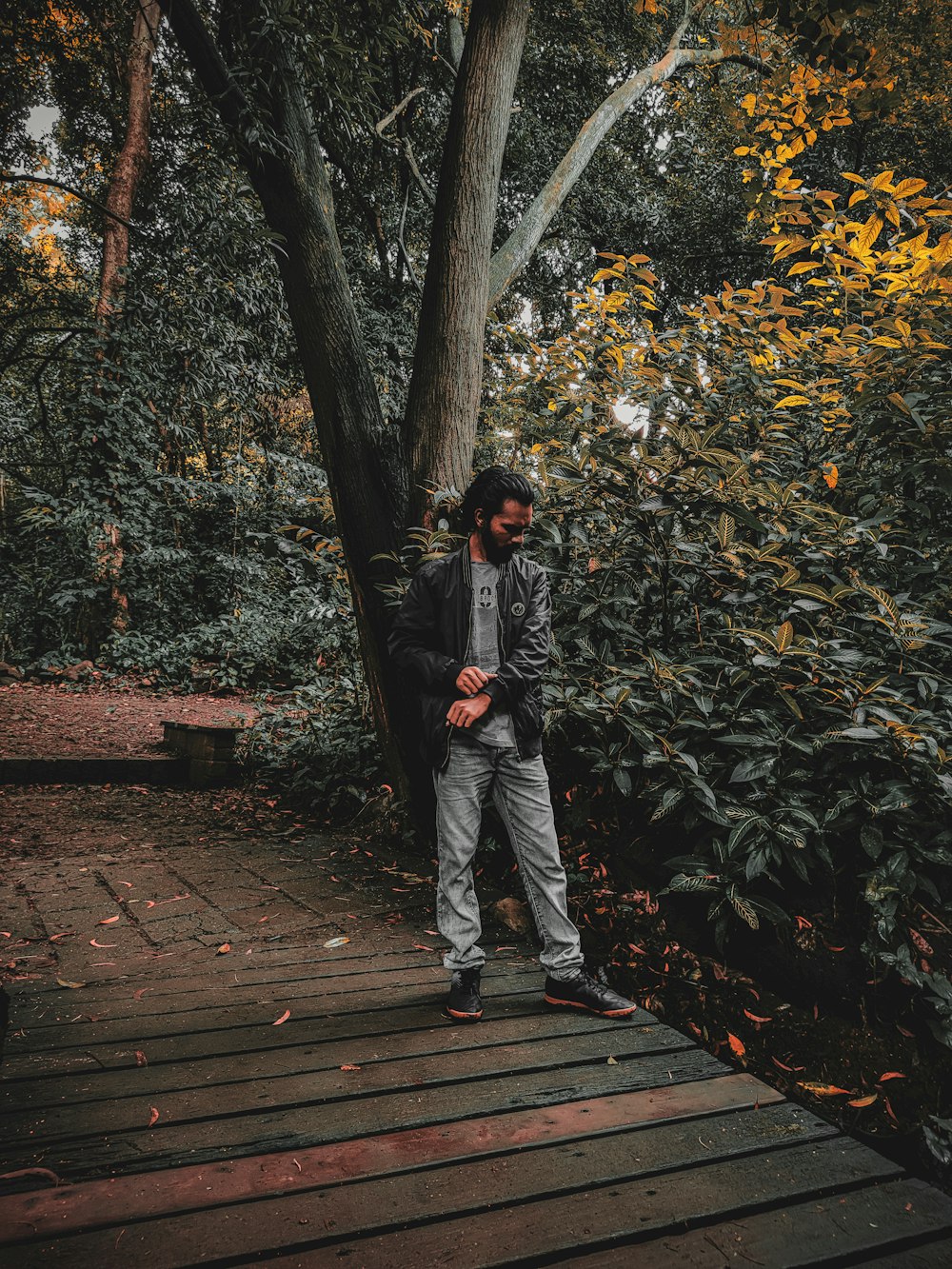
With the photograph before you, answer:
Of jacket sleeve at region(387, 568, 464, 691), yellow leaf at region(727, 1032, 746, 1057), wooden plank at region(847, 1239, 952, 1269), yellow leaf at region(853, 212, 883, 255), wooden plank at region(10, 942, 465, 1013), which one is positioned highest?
yellow leaf at region(853, 212, 883, 255)

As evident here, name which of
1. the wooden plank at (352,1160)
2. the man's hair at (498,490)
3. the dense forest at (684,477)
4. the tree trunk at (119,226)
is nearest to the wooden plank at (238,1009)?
the wooden plank at (352,1160)

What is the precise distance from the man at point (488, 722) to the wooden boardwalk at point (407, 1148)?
0.19 meters

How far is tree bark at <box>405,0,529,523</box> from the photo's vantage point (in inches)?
→ 185

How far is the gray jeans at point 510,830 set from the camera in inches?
108

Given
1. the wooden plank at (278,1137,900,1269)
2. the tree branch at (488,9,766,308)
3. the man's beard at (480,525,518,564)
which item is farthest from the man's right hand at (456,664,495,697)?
the tree branch at (488,9,766,308)

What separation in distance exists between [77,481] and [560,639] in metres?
9.55

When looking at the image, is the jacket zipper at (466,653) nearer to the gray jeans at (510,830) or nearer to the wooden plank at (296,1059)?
the gray jeans at (510,830)

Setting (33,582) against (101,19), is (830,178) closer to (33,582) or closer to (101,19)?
(101,19)

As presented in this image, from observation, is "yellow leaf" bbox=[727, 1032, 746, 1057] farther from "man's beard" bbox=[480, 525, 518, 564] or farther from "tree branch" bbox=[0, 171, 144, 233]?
"tree branch" bbox=[0, 171, 144, 233]

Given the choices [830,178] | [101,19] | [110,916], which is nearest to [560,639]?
[110,916]

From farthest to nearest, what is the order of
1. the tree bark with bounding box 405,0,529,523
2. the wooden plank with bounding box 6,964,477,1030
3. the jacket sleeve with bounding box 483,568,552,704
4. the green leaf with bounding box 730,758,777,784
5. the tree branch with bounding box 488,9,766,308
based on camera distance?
the tree branch with bounding box 488,9,766,308
the tree bark with bounding box 405,0,529,523
the green leaf with bounding box 730,758,777,784
the jacket sleeve with bounding box 483,568,552,704
the wooden plank with bounding box 6,964,477,1030

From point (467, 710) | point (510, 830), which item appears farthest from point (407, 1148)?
point (467, 710)

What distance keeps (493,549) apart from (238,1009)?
1.78 metres

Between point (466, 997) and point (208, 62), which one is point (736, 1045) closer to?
point (466, 997)
